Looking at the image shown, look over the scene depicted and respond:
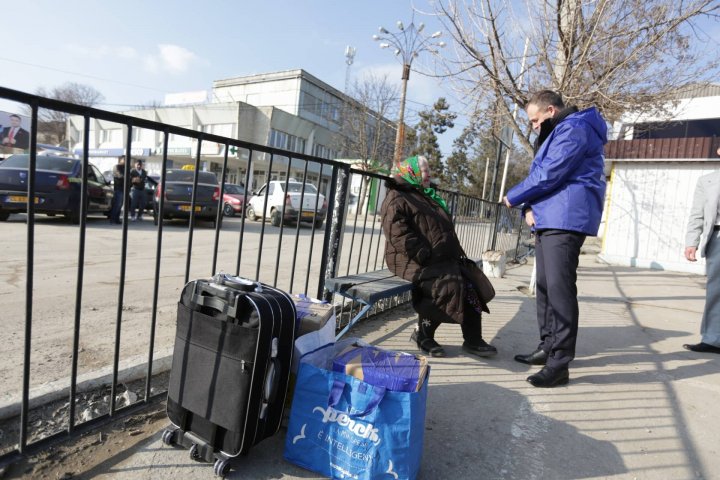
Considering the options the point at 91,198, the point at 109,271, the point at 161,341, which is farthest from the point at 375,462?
the point at 91,198

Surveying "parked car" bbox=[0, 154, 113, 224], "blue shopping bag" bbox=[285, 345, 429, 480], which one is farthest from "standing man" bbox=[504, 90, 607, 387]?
"parked car" bbox=[0, 154, 113, 224]

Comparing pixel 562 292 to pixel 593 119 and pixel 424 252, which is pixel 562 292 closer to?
pixel 424 252

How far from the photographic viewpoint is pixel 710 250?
4027 mm

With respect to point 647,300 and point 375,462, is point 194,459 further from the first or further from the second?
point 647,300

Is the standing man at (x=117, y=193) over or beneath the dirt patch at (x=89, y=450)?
over

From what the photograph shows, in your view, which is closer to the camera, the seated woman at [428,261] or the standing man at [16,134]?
the standing man at [16,134]

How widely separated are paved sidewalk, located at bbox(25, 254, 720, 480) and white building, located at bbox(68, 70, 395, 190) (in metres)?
26.6

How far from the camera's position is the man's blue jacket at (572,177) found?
2.93 m

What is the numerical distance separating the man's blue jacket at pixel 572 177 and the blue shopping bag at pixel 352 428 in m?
1.76

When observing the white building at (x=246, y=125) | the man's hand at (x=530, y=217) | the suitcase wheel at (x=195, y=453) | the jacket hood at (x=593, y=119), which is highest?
the white building at (x=246, y=125)

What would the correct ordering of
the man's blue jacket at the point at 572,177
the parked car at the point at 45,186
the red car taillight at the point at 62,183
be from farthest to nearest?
the red car taillight at the point at 62,183
the parked car at the point at 45,186
the man's blue jacket at the point at 572,177

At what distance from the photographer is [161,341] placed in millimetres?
3279

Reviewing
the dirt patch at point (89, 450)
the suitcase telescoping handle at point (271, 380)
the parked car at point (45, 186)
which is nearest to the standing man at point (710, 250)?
the suitcase telescoping handle at point (271, 380)

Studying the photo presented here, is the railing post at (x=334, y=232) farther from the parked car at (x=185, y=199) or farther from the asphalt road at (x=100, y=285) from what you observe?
the parked car at (x=185, y=199)
